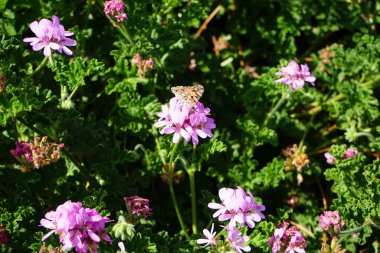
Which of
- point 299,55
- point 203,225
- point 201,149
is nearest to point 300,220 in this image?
point 203,225

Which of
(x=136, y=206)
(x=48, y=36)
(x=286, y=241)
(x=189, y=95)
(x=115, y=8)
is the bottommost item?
(x=286, y=241)

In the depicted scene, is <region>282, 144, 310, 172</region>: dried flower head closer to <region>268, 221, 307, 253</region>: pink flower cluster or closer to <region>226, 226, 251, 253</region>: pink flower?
<region>268, 221, 307, 253</region>: pink flower cluster

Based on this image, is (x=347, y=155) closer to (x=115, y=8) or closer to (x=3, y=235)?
(x=115, y=8)

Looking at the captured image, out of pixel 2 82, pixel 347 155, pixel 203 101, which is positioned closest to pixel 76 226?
pixel 2 82

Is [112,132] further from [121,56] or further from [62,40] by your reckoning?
[62,40]

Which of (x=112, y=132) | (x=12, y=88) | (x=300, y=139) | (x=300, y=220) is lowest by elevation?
(x=300, y=220)
